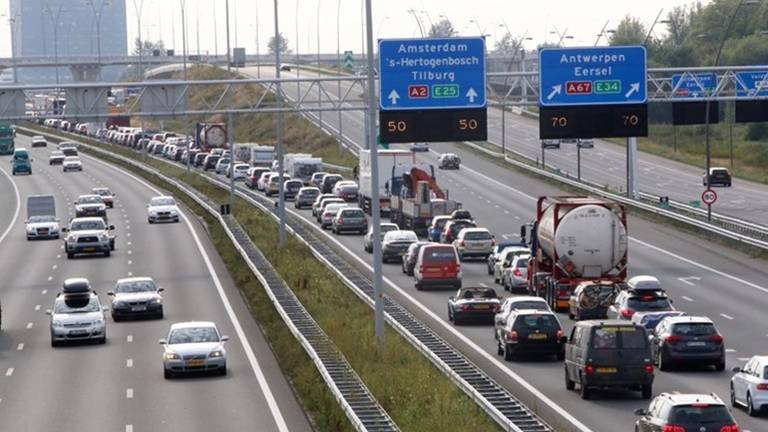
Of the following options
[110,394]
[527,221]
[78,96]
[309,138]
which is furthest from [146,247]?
[309,138]

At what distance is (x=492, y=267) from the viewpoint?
60.6 m

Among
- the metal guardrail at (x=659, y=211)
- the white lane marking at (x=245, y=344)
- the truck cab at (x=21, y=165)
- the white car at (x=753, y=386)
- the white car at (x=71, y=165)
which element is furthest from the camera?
the truck cab at (x=21, y=165)

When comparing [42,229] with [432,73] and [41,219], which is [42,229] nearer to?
[41,219]

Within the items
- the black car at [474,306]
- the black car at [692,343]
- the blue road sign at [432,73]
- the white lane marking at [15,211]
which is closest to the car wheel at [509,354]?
the black car at [692,343]

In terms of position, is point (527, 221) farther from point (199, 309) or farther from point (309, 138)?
point (309, 138)

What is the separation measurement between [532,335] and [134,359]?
9.89 meters

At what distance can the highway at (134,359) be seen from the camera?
31.4 m

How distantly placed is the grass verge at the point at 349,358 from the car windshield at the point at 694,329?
5781mm

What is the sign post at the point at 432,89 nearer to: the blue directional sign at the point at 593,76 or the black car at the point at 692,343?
the blue directional sign at the point at 593,76

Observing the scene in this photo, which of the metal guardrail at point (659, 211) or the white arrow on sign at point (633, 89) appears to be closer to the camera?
the white arrow on sign at point (633, 89)

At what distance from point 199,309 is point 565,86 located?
13224mm

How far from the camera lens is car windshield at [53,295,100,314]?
44.7 metres

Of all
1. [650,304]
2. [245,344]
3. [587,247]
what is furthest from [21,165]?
[650,304]

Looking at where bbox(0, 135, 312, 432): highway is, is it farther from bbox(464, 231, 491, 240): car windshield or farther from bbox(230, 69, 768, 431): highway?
bbox(464, 231, 491, 240): car windshield
